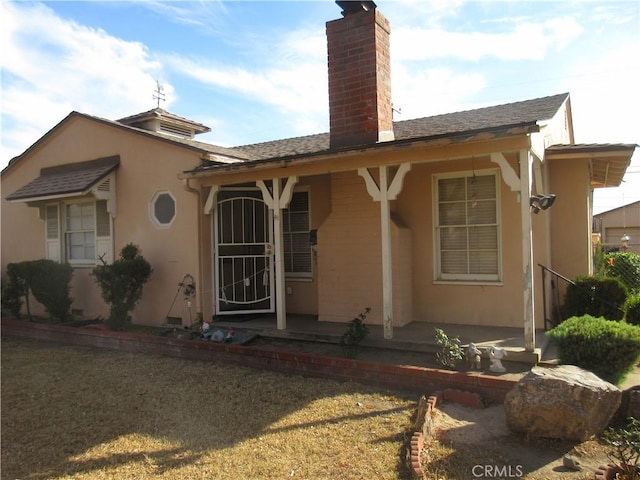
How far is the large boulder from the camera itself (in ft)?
12.7

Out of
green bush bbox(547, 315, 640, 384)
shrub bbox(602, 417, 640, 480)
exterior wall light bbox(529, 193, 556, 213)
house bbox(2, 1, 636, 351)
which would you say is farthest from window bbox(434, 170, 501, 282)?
shrub bbox(602, 417, 640, 480)

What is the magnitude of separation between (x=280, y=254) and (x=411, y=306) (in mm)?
2284

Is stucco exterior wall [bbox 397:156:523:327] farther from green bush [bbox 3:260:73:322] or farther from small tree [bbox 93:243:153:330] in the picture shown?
green bush [bbox 3:260:73:322]

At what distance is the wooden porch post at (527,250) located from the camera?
17.6 feet

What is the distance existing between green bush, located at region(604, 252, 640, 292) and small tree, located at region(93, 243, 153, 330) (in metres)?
9.70

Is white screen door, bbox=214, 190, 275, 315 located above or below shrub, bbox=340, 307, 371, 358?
above

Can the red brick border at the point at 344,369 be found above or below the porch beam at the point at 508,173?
below

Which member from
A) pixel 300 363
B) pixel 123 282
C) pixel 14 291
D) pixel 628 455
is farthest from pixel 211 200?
pixel 628 455

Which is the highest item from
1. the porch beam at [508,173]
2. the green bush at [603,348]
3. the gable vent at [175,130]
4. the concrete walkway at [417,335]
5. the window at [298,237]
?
the gable vent at [175,130]

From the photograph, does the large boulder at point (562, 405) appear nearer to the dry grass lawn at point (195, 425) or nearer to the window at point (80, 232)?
the dry grass lawn at point (195, 425)

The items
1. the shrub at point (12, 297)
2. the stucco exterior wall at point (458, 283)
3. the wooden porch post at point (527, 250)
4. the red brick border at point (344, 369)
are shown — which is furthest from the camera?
the shrub at point (12, 297)

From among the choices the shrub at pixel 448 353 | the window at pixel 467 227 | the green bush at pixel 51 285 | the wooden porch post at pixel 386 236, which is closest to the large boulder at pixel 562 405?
the shrub at pixel 448 353

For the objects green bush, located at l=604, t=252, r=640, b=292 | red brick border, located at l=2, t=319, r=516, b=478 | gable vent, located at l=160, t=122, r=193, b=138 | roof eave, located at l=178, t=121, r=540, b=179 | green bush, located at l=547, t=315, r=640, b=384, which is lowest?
red brick border, located at l=2, t=319, r=516, b=478

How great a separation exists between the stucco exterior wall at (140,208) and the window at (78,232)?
0.28m
